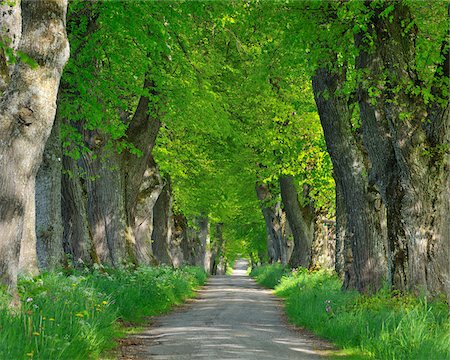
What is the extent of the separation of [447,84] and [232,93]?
14262 mm

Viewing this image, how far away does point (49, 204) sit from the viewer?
1417cm

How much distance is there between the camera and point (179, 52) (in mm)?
17516

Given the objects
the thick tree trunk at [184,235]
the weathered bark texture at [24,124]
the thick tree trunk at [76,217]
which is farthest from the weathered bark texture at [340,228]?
the thick tree trunk at [184,235]

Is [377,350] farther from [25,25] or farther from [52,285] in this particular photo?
[25,25]

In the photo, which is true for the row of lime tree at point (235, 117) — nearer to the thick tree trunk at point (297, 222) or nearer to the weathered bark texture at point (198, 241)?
the thick tree trunk at point (297, 222)

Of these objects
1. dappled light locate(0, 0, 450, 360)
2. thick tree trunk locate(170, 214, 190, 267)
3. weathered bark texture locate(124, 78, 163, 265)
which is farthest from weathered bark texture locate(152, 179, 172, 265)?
weathered bark texture locate(124, 78, 163, 265)

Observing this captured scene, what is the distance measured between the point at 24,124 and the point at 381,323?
5770 mm

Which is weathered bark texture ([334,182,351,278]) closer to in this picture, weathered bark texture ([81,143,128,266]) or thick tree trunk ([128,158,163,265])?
weathered bark texture ([81,143,128,266])

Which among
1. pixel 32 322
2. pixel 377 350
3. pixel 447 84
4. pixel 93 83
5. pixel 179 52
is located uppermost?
pixel 179 52

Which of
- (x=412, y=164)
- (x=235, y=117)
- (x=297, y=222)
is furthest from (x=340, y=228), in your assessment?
(x=297, y=222)

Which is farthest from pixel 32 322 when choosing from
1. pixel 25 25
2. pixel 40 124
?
pixel 25 25

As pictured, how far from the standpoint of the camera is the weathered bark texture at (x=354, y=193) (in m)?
15.9

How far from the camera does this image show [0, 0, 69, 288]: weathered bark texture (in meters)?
8.57

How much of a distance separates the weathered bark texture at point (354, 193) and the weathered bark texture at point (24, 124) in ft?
27.0
